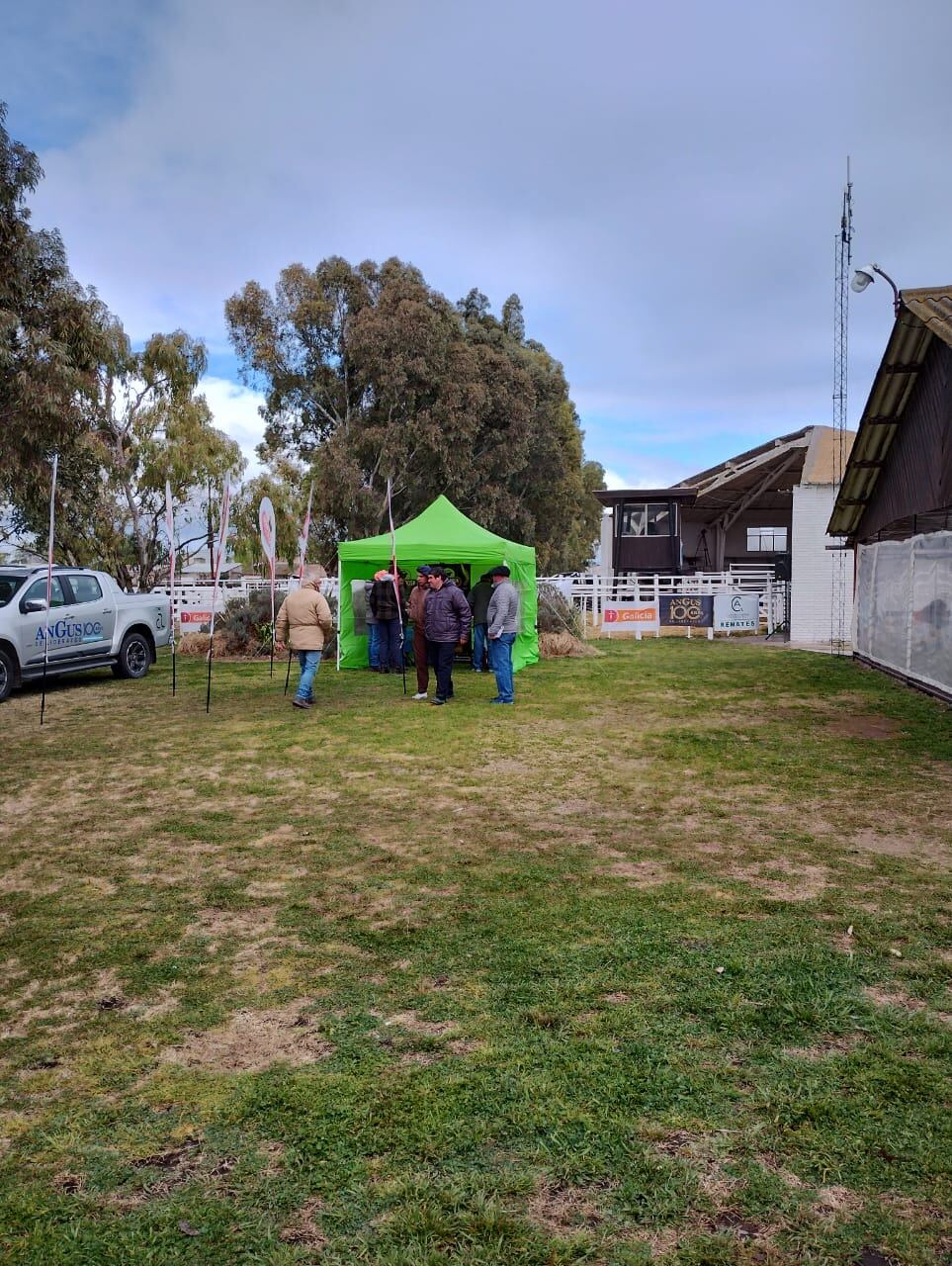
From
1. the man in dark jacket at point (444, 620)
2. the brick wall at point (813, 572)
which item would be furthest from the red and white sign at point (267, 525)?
the brick wall at point (813, 572)

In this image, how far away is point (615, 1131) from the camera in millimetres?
2746

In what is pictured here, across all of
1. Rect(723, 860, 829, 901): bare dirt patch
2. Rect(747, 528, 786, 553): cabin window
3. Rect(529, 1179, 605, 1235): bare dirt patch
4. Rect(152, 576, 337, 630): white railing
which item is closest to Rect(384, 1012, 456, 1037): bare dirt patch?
Rect(529, 1179, 605, 1235): bare dirt patch

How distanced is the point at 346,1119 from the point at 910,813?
493cm

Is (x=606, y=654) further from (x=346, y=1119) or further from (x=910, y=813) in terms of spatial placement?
(x=346, y=1119)

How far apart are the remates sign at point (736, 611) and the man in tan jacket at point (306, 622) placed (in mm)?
15219

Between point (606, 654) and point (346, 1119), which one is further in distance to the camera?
point (606, 654)

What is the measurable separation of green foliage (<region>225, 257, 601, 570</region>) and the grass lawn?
Answer: 92.6ft

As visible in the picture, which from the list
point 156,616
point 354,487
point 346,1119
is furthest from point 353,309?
point 346,1119

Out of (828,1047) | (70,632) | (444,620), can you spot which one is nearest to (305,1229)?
(828,1047)

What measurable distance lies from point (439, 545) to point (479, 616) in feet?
5.11

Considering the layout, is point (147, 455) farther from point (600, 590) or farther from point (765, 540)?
point (765, 540)

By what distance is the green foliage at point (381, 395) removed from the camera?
3450 centimetres

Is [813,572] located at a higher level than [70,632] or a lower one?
higher

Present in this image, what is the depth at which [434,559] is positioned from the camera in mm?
14539
